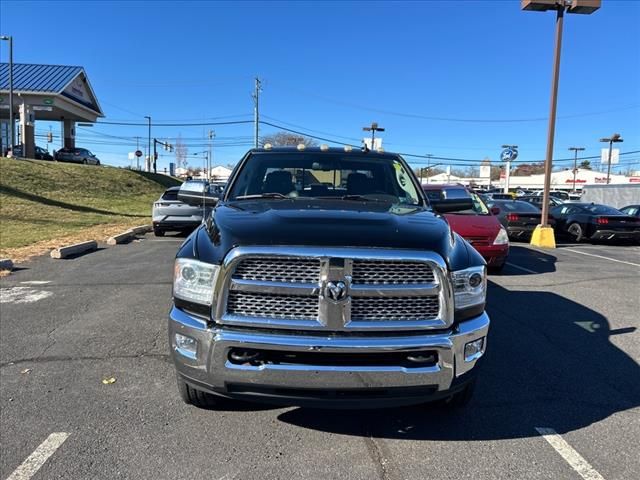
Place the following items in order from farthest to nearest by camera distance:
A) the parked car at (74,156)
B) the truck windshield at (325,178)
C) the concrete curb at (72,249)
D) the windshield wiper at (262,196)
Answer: the parked car at (74,156)
the concrete curb at (72,249)
the truck windshield at (325,178)
the windshield wiper at (262,196)

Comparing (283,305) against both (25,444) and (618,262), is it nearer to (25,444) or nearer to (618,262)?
(25,444)

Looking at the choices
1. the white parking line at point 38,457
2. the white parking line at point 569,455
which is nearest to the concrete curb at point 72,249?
the white parking line at point 38,457

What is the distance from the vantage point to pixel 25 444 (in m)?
3.08

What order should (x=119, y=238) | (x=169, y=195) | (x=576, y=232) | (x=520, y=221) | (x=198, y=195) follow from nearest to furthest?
1. (x=198, y=195)
2. (x=119, y=238)
3. (x=169, y=195)
4. (x=520, y=221)
5. (x=576, y=232)

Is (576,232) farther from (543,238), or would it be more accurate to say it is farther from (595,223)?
(543,238)

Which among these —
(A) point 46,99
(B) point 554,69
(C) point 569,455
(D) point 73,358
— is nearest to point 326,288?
(C) point 569,455

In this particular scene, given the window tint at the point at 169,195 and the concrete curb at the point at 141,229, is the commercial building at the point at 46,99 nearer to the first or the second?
the concrete curb at the point at 141,229

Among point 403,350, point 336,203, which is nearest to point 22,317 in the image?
point 336,203

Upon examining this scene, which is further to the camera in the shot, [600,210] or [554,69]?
[600,210]

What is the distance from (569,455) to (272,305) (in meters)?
1.99

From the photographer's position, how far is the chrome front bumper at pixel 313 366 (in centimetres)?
269

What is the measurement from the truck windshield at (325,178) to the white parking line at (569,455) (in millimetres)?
1959

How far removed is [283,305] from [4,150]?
41.7 meters

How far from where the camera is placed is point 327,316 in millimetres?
2740
